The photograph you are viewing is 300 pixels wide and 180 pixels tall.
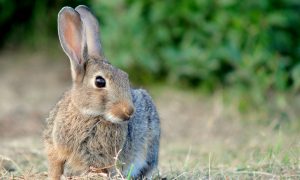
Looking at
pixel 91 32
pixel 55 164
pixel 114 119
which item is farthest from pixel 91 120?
pixel 91 32

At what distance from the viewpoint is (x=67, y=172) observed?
5.34m

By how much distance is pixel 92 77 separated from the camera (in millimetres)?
5234

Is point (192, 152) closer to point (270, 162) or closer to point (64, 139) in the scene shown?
point (270, 162)

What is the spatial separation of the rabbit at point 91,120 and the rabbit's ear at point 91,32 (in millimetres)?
46

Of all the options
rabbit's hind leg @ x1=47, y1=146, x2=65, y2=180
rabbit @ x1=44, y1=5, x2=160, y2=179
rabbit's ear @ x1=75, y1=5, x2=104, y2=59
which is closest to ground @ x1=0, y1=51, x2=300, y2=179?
rabbit's hind leg @ x1=47, y1=146, x2=65, y2=180

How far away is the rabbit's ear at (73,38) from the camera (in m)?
5.37

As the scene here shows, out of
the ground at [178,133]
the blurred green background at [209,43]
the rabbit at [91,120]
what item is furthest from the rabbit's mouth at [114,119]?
the blurred green background at [209,43]

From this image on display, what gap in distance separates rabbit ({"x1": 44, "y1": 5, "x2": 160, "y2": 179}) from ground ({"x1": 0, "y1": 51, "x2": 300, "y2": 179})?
0.37m

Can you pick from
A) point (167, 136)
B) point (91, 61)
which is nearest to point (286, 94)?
point (167, 136)

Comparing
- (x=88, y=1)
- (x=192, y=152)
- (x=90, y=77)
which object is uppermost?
(x=88, y=1)

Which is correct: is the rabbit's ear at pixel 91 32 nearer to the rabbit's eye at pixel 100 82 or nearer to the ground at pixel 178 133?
the rabbit's eye at pixel 100 82

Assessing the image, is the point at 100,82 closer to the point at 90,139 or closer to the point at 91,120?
the point at 91,120

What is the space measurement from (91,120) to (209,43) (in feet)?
14.8

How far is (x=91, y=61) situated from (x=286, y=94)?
4.63 meters
